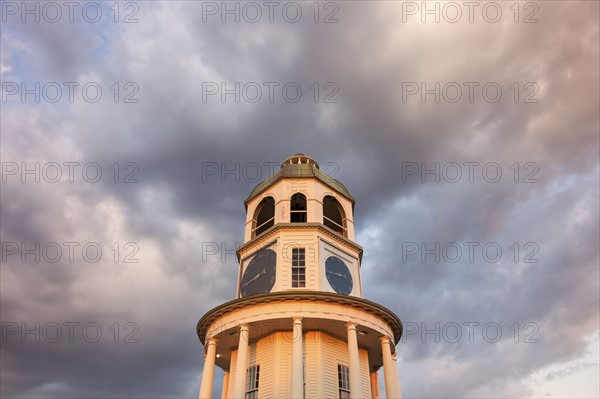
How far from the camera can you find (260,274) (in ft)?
95.3

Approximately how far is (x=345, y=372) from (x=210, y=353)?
304 inches

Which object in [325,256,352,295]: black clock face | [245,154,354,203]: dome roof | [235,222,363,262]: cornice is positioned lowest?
[325,256,352,295]: black clock face

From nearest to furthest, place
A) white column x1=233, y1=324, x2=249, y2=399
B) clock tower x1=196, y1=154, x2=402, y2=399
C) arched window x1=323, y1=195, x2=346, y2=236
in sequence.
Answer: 1. white column x1=233, y1=324, x2=249, y2=399
2. clock tower x1=196, y1=154, x2=402, y2=399
3. arched window x1=323, y1=195, x2=346, y2=236

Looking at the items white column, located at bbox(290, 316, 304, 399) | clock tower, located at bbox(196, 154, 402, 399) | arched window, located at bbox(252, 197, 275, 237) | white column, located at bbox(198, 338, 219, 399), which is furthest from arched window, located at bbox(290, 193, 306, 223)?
white column, located at bbox(198, 338, 219, 399)

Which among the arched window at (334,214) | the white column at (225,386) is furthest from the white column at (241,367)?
the arched window at (334,214)

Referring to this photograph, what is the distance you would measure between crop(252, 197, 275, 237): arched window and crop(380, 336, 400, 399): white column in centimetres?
1128

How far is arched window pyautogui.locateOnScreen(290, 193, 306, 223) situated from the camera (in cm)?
3246

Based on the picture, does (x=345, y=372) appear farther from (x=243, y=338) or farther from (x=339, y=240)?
(x=339, y=240)

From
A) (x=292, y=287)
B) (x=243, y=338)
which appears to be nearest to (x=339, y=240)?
(x=292, y=287)

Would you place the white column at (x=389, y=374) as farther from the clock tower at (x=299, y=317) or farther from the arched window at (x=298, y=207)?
the arched window at (x=298, y=207)

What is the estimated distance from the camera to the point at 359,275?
101 feet

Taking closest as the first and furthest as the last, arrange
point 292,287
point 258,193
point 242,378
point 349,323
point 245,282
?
point 242,378
point 349,323
point 292,287
point 245,282
point 258,193

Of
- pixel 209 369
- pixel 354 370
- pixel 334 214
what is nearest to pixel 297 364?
pixel 354 370

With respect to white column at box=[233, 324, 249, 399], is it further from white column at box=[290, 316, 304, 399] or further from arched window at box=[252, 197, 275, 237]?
arched window at box=[252, 197, 275, 237]
